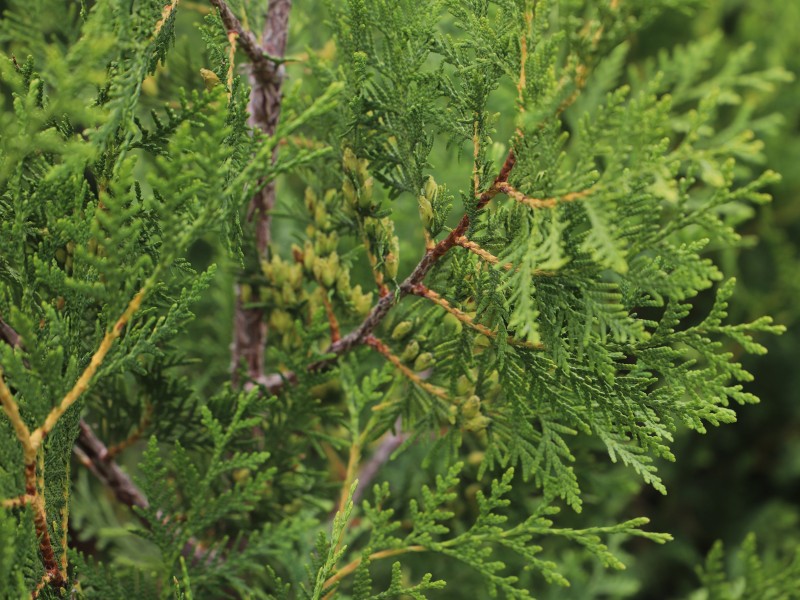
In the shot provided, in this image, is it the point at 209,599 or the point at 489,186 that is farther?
the point at 209,599

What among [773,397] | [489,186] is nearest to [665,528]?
[773,397]

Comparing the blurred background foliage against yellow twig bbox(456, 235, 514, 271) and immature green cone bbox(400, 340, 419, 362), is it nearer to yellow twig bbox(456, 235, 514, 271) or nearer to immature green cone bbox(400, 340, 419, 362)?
immature green cone bbox(400, 340, 419, 362)

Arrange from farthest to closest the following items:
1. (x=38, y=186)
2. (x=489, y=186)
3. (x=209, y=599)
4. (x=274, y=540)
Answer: (x=209, y=599)
(x=274, y=540)
(x=489, y=186)
(x=38, y=186)

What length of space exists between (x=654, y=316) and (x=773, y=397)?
672 mm

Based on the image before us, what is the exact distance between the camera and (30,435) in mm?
1028

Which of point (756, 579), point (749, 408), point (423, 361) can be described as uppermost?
point (423, 361)

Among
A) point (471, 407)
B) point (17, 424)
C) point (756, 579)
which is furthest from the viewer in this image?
point (756, 579)

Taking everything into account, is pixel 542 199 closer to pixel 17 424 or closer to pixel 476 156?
pixel 476 156

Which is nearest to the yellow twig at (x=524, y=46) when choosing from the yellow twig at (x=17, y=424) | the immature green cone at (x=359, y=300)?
the immature green cone at (x=359, y=300)

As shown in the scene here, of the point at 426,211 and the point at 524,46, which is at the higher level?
the point at 524,46

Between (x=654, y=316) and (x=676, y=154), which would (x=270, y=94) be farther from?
(x=654, y=316)

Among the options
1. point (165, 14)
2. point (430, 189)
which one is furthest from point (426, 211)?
point (165, 14)

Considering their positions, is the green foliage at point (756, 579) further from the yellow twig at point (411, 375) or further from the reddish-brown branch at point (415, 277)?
the reddish-brown branch at point (415, 277)

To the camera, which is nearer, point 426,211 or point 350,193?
point 426,211
